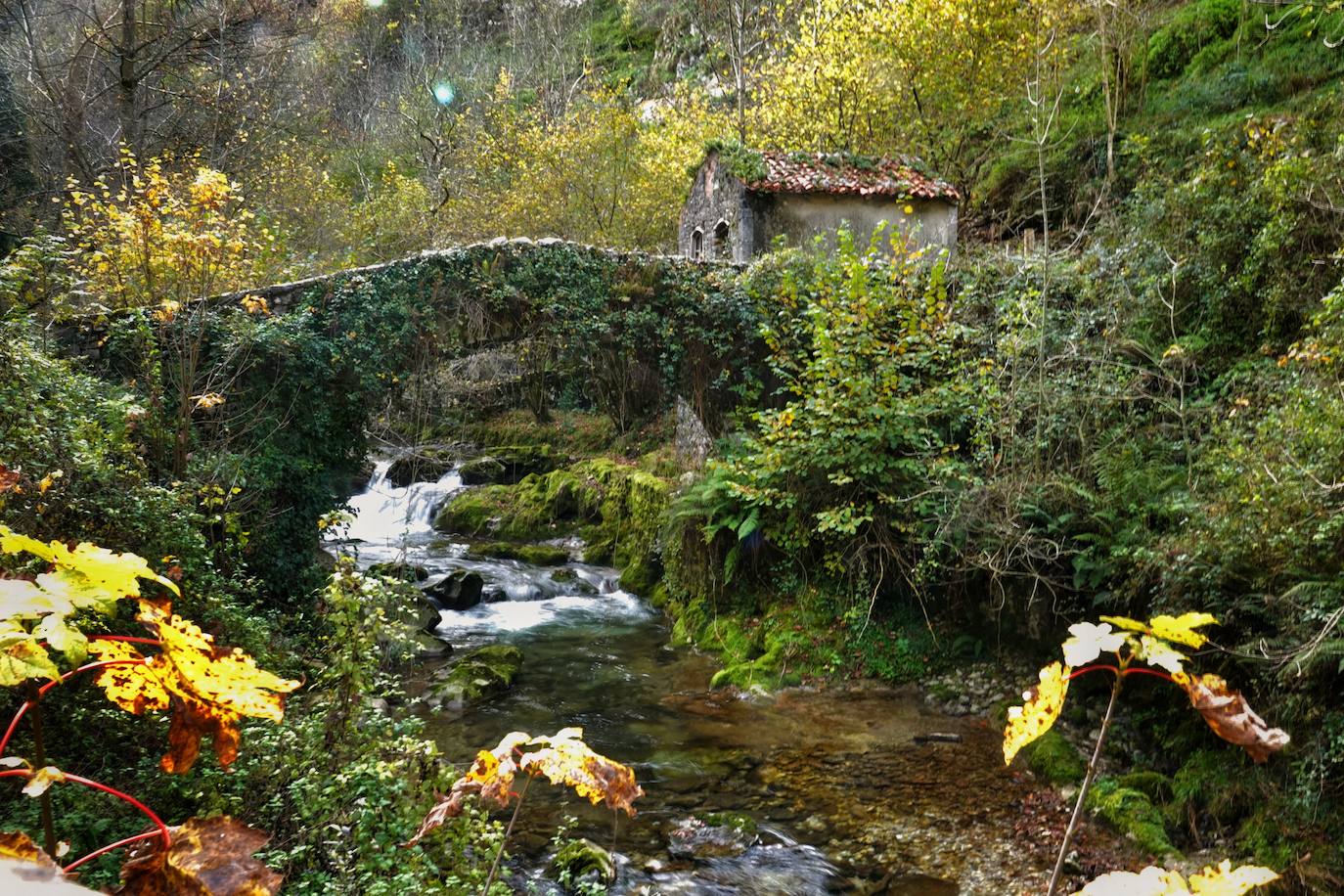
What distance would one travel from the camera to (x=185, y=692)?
1.52 metres

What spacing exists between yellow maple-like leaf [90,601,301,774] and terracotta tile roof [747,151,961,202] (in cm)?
1425

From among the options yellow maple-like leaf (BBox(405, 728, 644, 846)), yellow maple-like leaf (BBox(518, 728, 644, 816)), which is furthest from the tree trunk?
yellow maple-like leaf (BBox(518, 728, 644, 816))

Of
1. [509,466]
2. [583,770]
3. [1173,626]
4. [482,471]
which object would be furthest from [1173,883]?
[509,466]

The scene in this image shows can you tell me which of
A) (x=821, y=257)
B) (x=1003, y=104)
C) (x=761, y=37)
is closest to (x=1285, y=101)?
(x=1003, y=104)

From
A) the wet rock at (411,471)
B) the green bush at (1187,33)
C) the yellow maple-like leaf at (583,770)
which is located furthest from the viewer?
the wet rock at (411,471)

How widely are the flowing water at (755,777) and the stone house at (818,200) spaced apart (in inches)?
314

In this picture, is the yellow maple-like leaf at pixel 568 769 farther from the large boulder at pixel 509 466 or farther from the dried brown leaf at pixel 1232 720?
the large boulder at pixel 509 466

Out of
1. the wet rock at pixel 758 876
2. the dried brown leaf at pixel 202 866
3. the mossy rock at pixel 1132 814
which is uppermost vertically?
the dried brown leaf at pixel 202 866

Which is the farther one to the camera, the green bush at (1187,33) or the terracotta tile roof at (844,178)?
the green bush at (1187,33)

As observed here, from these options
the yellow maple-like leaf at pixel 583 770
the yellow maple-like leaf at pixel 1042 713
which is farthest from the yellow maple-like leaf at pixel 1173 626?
the yellow maple-like leaf at pixel 583 770

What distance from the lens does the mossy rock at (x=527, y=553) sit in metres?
15.3

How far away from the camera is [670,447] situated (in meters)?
17.8

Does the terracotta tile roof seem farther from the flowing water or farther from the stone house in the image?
the flowing water

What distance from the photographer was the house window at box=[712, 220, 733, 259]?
15555mm
